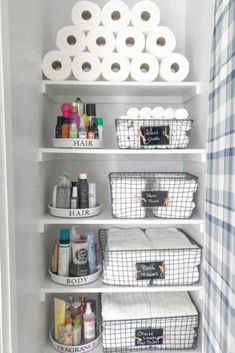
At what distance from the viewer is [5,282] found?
2.63 ft

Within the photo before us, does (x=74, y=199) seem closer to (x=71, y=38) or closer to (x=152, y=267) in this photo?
(x=152, y=267)

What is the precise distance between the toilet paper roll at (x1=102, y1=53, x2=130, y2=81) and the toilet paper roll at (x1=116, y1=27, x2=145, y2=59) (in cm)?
3

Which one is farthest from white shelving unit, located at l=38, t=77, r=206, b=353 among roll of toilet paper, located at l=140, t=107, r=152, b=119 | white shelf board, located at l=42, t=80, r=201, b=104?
roll of toilet paper, located at l=140, t=107, r=152, b=119

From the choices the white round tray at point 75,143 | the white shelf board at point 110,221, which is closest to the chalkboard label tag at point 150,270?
the white shelf board at point 110,221

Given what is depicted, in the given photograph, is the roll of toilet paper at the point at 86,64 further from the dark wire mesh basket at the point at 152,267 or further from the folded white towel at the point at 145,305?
the folded white towel at the point at 145,305

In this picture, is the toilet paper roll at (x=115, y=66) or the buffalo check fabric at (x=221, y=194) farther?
the toilet paper roll at (x=115, y=66)

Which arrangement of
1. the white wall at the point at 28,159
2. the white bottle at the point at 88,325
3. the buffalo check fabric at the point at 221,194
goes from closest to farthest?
1. the buffalo check fabric at the point at 221,194
2. the white wall at the point at 28,159
3. the white bottle at the point at 88,325

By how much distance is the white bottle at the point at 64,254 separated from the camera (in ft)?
4.07

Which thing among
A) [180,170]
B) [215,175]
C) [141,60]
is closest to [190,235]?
[180,170]

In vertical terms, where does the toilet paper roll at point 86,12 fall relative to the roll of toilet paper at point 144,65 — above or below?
above

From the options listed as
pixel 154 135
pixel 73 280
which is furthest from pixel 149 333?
pixel 154 135

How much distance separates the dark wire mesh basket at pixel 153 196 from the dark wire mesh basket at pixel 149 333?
1.51 feet

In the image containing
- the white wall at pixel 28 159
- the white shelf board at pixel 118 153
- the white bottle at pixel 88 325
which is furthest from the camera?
the white bottle at pixel 88 325

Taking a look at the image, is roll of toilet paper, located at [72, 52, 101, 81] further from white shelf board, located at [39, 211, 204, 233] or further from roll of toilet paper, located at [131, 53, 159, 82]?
white shelf board, located at [39, 211, 204, 233]
